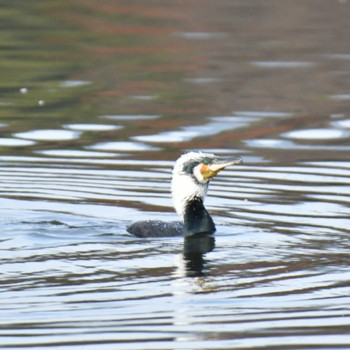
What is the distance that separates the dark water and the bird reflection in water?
0.10ft

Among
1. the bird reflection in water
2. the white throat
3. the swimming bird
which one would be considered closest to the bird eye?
the swimming bird

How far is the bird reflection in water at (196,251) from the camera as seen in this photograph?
37.2ft

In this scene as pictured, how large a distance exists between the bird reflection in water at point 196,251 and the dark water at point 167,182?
0.03m

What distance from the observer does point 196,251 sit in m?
12.2

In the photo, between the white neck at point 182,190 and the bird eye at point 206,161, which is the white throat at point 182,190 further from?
the bird eye at point 206,161

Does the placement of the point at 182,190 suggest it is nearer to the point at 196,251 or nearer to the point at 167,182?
the point at 196,251

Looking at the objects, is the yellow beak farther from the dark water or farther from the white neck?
the dark water

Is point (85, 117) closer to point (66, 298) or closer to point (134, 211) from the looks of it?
point (134, 211)

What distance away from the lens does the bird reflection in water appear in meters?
11.3

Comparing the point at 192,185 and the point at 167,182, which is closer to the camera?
the point at 192,185

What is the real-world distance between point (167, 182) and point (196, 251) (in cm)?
291

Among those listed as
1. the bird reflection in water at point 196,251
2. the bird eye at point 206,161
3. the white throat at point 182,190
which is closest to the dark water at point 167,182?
the bird reflection in water at point 196,251

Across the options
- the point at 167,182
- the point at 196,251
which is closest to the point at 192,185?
the point at 196,251

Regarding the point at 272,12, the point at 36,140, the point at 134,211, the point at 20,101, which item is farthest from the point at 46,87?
the point at 272,12
